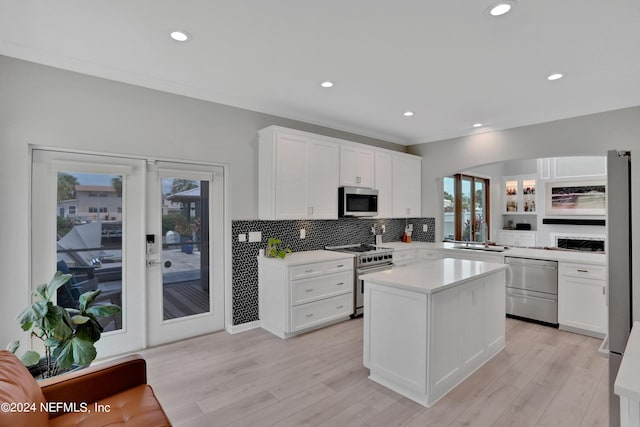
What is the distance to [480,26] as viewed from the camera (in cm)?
228

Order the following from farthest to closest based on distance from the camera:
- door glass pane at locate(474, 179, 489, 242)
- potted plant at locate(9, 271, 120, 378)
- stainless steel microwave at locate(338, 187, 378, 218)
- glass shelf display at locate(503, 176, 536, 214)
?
glass shelf display at locate(503, 176, 536, 214), door glass pane at locate(474, 179, 489, 242), stainless steel microwave at locate(338, 187, 378, 218), potted plant at locate(9, 271, 120, 378)

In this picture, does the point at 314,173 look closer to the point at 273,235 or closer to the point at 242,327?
the point at 273,235

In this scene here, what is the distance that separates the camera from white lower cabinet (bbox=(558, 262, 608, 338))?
146 inches

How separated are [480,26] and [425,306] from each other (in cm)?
200

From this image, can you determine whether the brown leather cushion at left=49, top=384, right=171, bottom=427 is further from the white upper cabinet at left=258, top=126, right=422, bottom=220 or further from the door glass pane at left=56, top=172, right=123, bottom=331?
the white upper cabinet at left=258, top=126, right=422, bottom=220

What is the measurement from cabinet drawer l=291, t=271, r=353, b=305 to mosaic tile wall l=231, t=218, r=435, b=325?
0.65 m

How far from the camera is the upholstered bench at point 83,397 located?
4.55ft

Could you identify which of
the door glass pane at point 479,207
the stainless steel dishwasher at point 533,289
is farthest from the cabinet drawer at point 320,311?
the door glass pane at point 479,207

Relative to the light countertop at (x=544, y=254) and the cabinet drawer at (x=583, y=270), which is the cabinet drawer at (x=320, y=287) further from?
the cabinet drawer at (x=583, y=270)

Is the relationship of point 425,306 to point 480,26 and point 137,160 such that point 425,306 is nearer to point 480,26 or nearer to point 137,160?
point 480,26

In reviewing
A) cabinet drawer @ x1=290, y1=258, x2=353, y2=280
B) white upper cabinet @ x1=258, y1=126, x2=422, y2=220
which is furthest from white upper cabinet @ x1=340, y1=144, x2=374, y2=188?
cabinet drawer @ x1=290, y1=258, x2=353, y2=280

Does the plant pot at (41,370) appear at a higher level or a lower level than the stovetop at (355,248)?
lower

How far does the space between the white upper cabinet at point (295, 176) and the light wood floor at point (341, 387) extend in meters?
1.52

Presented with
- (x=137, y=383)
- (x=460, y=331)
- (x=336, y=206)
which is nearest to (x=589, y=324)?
(x=460, y=331)
